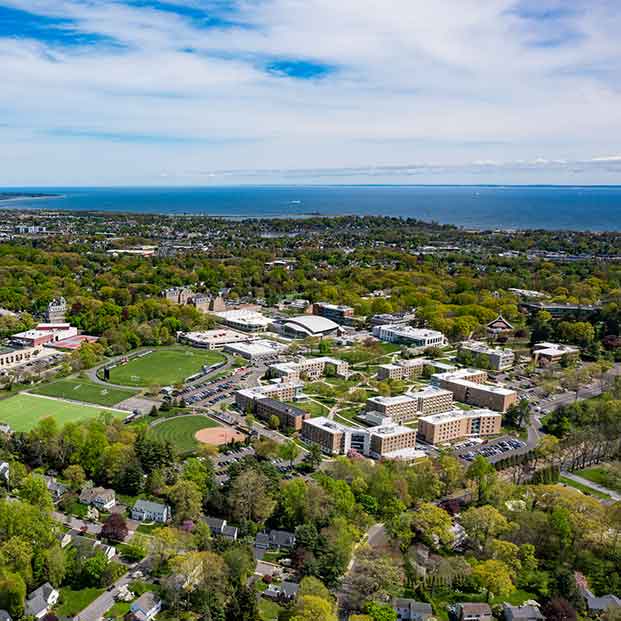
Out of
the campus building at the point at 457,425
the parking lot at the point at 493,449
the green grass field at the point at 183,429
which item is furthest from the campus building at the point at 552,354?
the green grass field at the point at 183,429

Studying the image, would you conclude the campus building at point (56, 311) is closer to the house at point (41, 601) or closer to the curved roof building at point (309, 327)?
the curved roof building at point (309, 327)

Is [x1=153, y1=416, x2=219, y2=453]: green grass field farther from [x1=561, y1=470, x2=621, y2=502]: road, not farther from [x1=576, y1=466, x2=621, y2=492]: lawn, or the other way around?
[x1=576, y1=466, x2=621, y2=492]: lawn

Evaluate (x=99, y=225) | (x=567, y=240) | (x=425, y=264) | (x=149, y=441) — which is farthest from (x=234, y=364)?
(x=99, y=225)

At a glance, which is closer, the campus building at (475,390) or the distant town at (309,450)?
the distant town at (309,450)

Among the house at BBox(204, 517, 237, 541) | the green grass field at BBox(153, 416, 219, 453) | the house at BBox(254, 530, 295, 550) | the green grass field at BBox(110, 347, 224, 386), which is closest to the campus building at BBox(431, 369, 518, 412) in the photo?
the green grass field at BBox(153, 416, 219, 453)

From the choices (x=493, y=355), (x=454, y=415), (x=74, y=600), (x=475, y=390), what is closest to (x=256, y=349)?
(x=475, y=390)

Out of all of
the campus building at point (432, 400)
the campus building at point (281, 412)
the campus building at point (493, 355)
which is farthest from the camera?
the campus building at point (493, 355)

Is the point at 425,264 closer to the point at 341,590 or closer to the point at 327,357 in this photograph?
the point at 327,357
